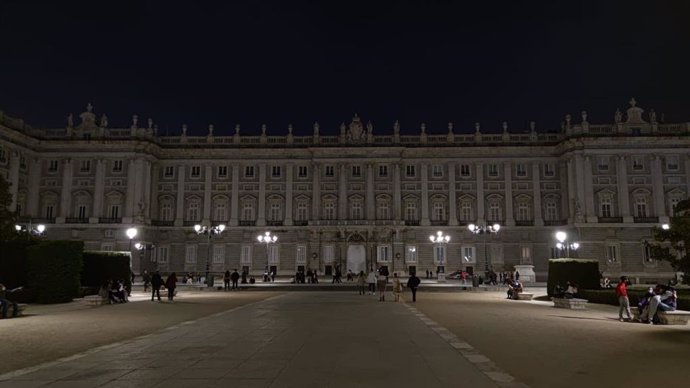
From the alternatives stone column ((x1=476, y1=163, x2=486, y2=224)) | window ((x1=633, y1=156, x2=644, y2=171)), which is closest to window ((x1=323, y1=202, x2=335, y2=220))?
stone column ((x1=476, y1=163, x2=486, y2=224))

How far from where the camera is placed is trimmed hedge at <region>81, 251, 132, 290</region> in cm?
3222

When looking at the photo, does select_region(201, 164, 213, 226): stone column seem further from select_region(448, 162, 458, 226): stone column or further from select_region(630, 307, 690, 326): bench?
select_region(630, 307, 690, 326): bench

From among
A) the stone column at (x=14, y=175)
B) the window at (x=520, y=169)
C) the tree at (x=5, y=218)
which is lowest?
the tree at (x=5, y=218)

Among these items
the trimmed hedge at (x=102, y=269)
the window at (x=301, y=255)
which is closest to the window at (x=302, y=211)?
the window at (x=301, y=255)

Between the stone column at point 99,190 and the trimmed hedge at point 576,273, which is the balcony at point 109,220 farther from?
the trimmed hedge at point 576,273

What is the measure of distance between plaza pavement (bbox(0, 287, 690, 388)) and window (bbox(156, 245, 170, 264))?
45303 millimetres

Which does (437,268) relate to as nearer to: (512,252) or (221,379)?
(512,252)

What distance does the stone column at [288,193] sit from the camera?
6488 centimetres

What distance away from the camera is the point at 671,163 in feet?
198

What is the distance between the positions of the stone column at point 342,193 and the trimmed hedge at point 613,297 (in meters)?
37.8

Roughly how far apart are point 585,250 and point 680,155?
15.2 m

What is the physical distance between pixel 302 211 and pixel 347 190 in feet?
19.6

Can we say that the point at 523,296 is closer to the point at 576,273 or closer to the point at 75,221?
the point at 576,273

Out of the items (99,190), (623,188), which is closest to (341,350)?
(623,188)
